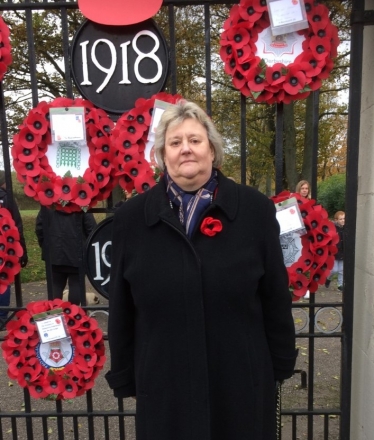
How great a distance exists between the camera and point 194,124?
1.60 meters

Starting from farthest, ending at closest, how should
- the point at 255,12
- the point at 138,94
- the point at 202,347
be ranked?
1. the point at 138,94
2. the point at 255,12
3. the point at 202,347

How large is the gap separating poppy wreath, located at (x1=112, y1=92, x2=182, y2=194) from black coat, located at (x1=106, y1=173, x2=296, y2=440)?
378 mm

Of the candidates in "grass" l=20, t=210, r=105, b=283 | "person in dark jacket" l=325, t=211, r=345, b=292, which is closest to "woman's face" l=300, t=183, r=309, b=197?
"person in dark jacket" l=325, t=211, r=345, b=292

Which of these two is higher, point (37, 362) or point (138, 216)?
point (138, 216)

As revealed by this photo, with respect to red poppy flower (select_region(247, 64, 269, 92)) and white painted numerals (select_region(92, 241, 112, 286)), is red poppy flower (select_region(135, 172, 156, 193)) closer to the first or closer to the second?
white painted numerals (select_region(92, 241, 112, 286))

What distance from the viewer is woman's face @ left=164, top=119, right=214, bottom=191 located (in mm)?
1547

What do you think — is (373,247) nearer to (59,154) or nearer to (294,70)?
(294,70)

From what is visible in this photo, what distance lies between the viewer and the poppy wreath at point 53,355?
2.18m

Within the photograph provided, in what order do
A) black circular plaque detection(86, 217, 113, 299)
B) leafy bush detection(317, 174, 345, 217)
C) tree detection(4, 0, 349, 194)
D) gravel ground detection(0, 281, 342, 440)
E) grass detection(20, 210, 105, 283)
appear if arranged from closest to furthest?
1. black circular plaque detection(86, 217, 113, 299)
2. gravel ground detection(0, 281, 342, 440)
3. tree detection(4, 0, 349, 194)
4. grass detection(20, 210, 105, 283)
5. leafy bush detection(317, 174, 345, 217)

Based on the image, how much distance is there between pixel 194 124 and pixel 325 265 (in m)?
1.02

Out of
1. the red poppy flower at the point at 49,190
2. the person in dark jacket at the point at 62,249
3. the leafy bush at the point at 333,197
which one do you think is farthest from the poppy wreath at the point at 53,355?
the leafy bush at the point at 333,197

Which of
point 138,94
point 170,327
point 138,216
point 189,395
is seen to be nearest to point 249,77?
point 138,94

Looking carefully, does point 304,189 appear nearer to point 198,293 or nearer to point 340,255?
point 198,293

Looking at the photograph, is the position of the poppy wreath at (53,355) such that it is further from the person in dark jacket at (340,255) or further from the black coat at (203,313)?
the person in dark jacket at (340,255)
